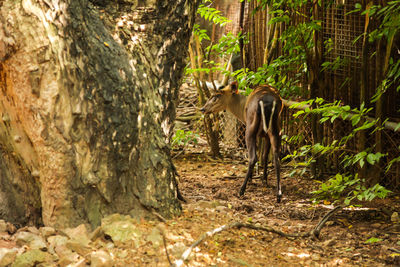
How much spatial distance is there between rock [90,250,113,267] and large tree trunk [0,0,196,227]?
1.26ft

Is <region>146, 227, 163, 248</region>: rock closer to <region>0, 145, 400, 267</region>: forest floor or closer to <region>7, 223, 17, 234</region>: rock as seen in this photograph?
<region>0, 145, 400, 267</region>: forest floor

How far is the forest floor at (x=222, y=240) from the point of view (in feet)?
8.27

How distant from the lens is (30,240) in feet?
8.45

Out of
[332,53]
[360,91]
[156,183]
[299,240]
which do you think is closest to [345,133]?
[360,91]

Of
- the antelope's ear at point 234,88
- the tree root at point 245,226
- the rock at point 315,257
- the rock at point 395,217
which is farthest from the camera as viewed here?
the antelope's ear at point 234,88

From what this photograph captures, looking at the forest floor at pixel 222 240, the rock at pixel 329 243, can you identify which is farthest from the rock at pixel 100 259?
the rock at pixel 329 243

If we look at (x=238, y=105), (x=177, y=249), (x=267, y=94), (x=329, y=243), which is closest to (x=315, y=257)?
(x=329, y=243)

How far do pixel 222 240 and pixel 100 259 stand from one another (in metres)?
0.92

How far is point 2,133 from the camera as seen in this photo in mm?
2875

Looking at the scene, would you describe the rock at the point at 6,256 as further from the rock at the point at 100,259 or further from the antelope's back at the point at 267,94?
the antelope's back at the point at 267,94

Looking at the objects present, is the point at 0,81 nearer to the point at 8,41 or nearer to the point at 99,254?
the point at 8,41

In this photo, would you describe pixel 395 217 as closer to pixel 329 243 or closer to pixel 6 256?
pixel 329 243

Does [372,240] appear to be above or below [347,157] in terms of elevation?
below

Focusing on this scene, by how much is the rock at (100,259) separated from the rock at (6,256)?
16.7 inches
